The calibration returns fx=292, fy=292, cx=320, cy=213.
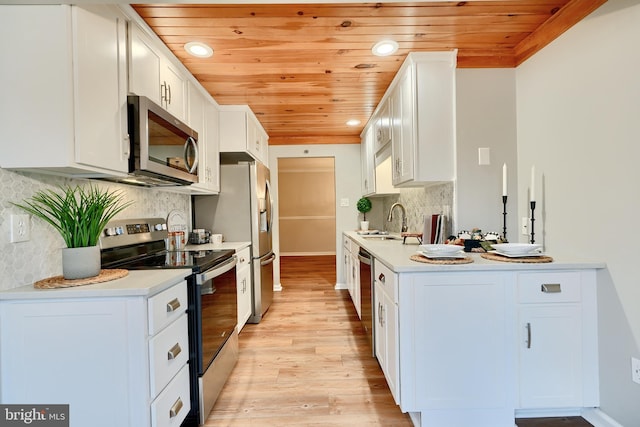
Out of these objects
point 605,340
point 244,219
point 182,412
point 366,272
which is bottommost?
point 182,412

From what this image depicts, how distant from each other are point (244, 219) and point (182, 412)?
70.4 inches

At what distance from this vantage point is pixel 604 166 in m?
1.49

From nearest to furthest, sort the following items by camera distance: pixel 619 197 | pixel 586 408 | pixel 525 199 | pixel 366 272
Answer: pixel 619 197, pixel 586 408, pixel 525 199, pixel 366 272

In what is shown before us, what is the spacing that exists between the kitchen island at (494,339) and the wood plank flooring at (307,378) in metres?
0.22

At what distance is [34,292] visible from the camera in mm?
1138

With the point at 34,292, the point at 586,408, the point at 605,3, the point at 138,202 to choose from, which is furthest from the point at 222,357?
the point at 605,3

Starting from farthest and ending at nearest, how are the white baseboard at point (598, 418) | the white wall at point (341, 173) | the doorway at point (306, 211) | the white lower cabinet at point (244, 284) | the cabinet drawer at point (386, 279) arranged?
the doorway at point (306, 211) → the white wall at point (341, 173) → the white lower cabinet at point (244, 284) → the cabinet drawer at point (386, 279) → the white baseboard at point (598, 418)

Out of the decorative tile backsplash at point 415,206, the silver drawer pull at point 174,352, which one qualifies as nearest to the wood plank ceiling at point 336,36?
the decorative tile backsplash at point 415,206

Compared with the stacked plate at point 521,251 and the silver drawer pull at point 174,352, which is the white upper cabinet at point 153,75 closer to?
the silver drawer pull at point 174,352

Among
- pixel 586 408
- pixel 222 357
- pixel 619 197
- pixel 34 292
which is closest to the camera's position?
pixel 34 292

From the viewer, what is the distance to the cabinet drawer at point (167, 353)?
3.97 feet

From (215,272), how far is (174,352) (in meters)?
0.49

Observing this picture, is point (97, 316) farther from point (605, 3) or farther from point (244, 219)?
point (605, 3)

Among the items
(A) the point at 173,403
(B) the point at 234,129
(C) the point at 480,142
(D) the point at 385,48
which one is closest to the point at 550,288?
(C) the point at 480,142
